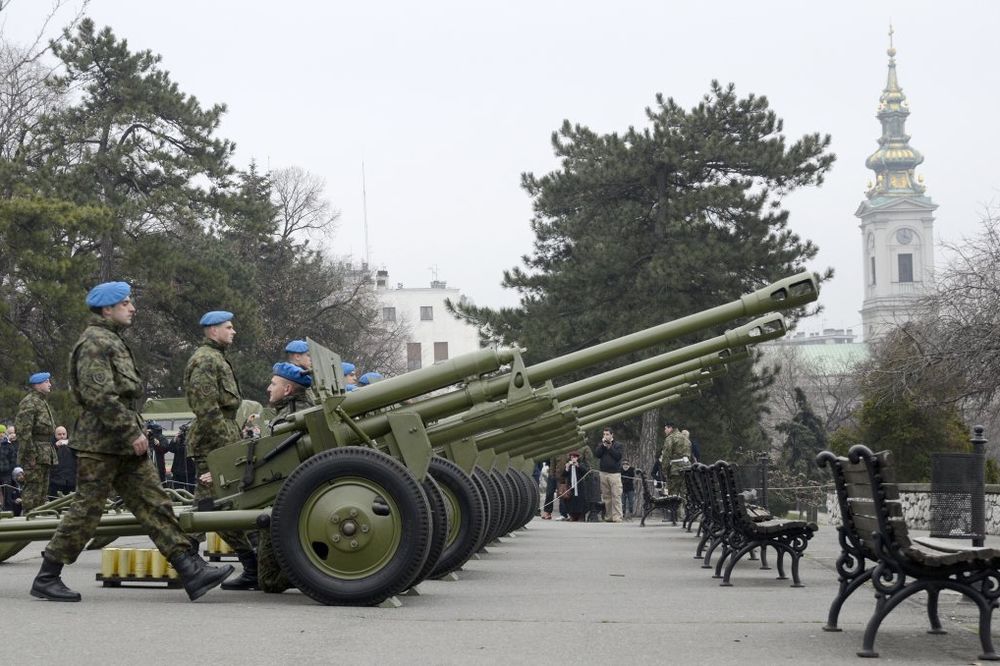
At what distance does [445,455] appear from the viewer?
46.4 ft

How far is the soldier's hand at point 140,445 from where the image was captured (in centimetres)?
998

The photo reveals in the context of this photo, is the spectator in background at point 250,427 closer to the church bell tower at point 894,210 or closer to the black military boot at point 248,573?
the black military boot at point 248,573

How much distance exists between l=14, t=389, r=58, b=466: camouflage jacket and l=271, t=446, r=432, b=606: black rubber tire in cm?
960

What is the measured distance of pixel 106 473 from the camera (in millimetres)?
10086

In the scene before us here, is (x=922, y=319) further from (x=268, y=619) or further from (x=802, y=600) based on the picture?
(x=268, y=619)

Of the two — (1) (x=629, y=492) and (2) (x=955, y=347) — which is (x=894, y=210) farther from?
(2) (x=955, y=347)

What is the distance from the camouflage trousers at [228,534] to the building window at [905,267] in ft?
613

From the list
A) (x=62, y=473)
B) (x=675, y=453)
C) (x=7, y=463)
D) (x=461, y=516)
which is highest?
(x=675, y=453)

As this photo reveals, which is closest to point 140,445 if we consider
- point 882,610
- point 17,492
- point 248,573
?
point 248,573

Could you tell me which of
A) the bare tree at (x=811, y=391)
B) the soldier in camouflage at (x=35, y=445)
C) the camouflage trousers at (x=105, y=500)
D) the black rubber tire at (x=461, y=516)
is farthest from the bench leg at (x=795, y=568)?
the bare tree at (x=811, y=391)

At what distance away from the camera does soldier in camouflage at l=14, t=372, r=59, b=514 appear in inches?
736

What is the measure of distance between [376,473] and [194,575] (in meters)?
1.33

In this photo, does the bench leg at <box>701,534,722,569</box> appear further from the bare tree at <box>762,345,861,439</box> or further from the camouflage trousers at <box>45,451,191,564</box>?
the bare tree at <box>762,345,861,439</box>

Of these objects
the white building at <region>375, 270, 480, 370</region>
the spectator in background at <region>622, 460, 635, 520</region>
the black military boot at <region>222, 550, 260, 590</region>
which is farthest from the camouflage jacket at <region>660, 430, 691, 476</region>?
the white building at <region>375, 270, 480, 370</region>
